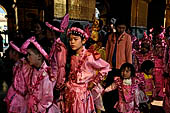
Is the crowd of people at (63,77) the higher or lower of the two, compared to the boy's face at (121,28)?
lower

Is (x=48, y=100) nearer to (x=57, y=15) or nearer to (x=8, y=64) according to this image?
(x=8, y=64)

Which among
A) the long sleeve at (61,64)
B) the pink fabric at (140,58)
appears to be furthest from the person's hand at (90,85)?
the pink fabric at (140,58)

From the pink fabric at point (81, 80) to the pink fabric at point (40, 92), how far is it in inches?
16.1

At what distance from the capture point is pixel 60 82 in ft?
8.68

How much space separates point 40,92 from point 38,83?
123 millimetres

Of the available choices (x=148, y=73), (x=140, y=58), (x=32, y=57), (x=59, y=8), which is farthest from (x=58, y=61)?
(x=140, y=58)

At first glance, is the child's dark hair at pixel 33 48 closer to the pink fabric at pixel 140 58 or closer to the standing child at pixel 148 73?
the standing child at pixel 148 73

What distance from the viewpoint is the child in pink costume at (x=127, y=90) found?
322 cm

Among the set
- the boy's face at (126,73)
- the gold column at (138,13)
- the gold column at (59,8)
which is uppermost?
the gold column at (138,13)

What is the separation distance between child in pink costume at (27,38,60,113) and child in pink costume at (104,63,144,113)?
1407 mm

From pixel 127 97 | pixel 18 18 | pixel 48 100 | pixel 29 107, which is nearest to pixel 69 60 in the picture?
pixel 48 100

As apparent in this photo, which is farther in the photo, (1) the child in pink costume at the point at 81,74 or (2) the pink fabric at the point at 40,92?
(1) the child in pink costume at the point at 81,74

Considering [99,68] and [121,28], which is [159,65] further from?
[99,68]

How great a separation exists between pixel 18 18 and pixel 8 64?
786cm
